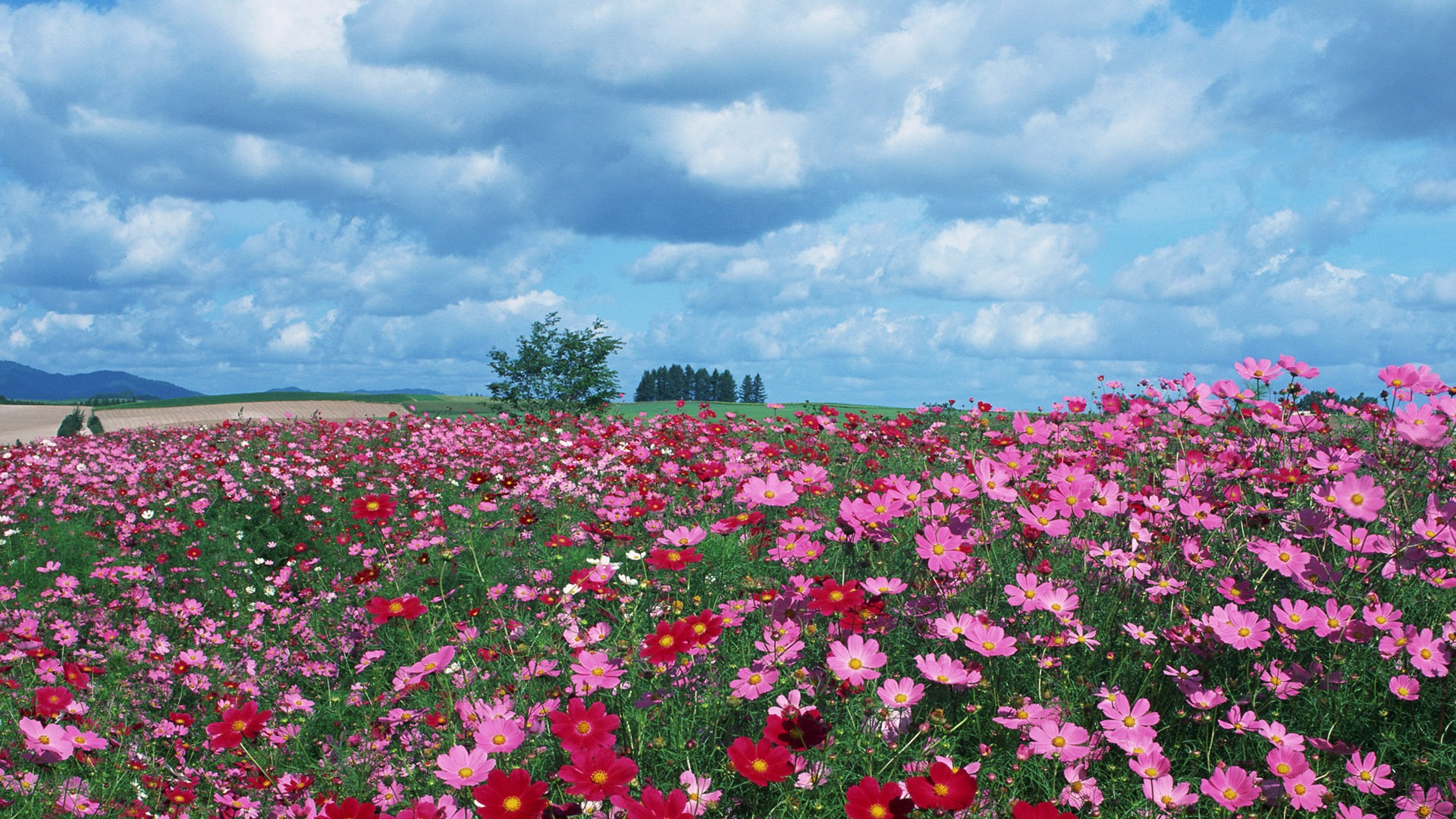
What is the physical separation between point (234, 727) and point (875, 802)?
1.80 meters

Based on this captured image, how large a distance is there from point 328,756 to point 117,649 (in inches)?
48.0

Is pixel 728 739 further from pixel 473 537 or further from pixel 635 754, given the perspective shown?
pixel 473 537

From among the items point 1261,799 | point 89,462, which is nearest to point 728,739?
point 1261,799

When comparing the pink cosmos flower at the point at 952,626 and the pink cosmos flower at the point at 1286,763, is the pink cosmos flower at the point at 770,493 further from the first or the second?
the pink cosmos flower at the point at 1286,763

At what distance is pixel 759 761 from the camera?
1721 millimetres

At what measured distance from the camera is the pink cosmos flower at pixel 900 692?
2.08m

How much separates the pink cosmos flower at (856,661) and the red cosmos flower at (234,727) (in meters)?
1.62

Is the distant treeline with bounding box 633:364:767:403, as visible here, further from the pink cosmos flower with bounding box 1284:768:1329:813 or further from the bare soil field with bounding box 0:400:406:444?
the pink cosmos flower with bounding box 1284:768:1329:813

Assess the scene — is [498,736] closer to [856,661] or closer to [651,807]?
[651,807]

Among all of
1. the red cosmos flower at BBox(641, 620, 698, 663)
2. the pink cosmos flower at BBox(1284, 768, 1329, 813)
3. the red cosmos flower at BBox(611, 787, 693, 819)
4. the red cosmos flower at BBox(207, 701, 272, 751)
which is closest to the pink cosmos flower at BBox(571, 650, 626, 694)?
the red cosmos flower at BBox(641, 620, 698, 663)

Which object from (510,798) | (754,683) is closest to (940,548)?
(754,683)

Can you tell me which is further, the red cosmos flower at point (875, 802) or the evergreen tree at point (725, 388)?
the evergreen tree at point (725, 388)

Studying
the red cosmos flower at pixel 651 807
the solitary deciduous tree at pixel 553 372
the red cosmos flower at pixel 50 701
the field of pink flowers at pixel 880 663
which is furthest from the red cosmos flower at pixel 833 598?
the solitary deciduous tree at pixel 553 372

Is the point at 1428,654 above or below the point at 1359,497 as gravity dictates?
below
